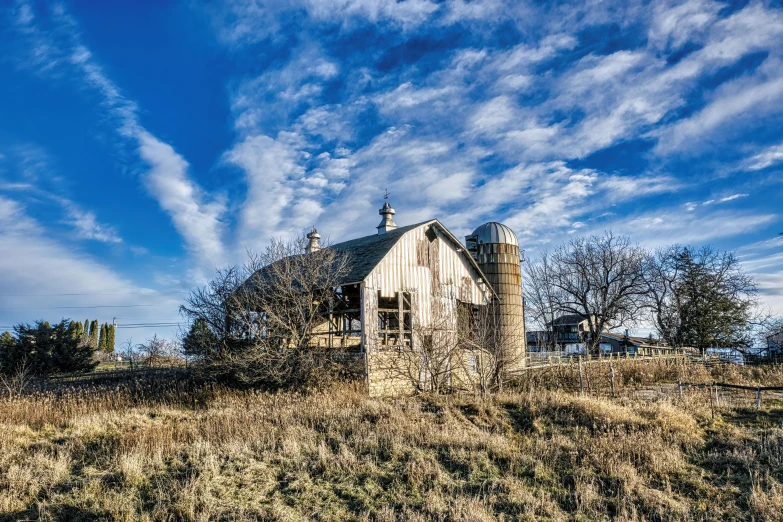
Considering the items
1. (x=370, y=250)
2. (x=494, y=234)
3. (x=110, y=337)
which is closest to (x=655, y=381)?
(x=494, y=234)

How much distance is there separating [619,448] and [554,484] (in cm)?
202

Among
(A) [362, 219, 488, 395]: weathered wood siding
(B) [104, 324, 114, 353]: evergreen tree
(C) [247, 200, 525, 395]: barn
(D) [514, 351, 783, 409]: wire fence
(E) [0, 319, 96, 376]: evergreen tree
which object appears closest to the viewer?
(D) [514, 351, 783, 409]: wire fence

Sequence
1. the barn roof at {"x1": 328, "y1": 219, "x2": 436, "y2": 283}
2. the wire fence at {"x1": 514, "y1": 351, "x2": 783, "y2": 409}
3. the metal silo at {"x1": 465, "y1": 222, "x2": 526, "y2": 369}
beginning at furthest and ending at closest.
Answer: the metal silo at {"x1": 465, "y1": 222, "x2": 526, "y2": 369}, the barn roof at {"x1": 328, "y1": 219, "x2": 436, "y2": 283}, the wire fence at {"x1": 514, "y1": 351, "x2": 783, "y2": 409}

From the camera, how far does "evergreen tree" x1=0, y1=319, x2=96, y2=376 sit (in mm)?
26891

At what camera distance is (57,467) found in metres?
8.02

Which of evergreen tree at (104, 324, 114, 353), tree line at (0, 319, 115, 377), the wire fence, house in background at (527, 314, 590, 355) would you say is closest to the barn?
the wire fence

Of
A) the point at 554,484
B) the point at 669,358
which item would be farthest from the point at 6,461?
the point at 669,358

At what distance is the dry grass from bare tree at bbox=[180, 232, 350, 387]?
3.58 m

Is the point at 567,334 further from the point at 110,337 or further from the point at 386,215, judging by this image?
the point at 110,337

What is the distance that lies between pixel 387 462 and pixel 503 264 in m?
17.7

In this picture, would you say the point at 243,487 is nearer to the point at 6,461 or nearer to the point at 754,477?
the point at 6,461

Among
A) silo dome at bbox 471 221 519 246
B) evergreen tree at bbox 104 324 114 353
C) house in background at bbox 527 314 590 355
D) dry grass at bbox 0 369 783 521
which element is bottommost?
dry grass at bbox 0 369 783 521

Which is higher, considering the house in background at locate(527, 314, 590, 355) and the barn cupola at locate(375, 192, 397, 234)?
the barn cupola at locate(375, 192, 397, 234)

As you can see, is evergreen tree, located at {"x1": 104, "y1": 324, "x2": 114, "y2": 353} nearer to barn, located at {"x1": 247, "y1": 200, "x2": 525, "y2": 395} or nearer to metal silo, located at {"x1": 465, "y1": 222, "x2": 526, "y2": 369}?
barn, located at {"x1": 247, "y1": 200, "x2": 525, "y2": 395}
